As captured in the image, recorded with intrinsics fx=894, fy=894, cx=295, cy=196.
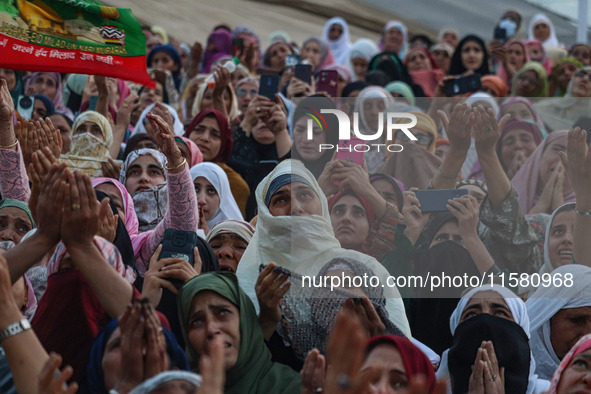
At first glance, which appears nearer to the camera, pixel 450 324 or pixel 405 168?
pixel 450 324

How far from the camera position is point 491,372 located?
9.84 feet

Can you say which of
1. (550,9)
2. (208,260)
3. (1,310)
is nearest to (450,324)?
(208,260)

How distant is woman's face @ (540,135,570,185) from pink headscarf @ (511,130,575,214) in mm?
19

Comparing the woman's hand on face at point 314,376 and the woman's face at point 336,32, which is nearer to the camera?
the woman's hand on face at point 314,376

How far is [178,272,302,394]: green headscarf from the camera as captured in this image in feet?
9.58

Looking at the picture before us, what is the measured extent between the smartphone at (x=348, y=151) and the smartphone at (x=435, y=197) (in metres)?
0.30

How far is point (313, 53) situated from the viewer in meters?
8.84

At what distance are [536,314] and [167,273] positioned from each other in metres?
1.42

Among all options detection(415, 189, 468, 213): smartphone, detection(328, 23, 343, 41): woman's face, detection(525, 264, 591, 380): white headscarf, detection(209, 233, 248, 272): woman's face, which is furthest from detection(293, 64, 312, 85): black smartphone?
detection(328, 23, 343, 41): woman's face

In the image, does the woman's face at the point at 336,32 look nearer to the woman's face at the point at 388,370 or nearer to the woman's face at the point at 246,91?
the woman's face at the point at 246,91

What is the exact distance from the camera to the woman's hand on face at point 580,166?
342cm

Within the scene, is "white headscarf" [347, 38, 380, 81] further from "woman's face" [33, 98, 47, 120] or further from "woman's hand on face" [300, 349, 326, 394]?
"woman's hand on face" [300, 349, 326, 394]

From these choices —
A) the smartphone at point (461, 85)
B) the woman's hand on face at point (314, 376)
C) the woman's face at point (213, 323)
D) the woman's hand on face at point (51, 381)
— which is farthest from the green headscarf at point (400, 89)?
the woman's hand on face at point (51, 381)

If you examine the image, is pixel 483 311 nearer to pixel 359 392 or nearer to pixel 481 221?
pixel 481 221
